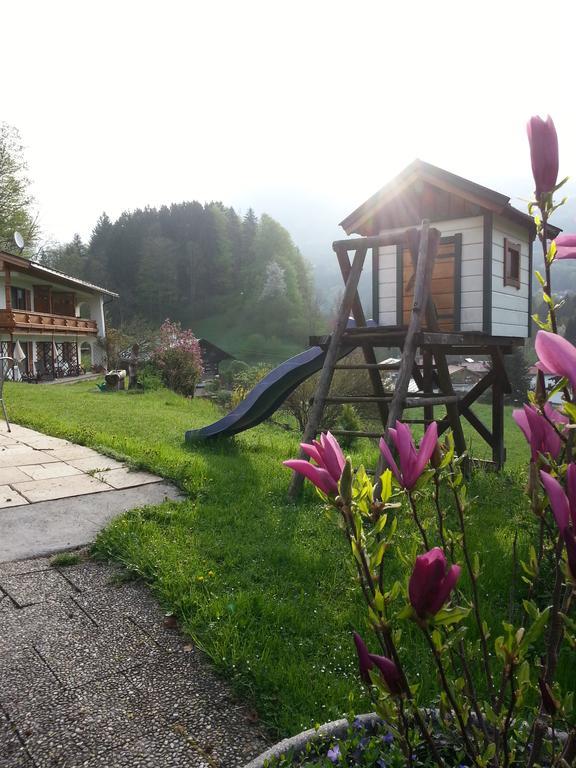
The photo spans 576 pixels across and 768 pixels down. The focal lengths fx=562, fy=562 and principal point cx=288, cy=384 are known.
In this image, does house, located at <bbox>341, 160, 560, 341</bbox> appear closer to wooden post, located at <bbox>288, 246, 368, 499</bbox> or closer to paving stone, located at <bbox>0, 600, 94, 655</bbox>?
wooden post, located at <bbox>288, 246, 368, 499</bbox>

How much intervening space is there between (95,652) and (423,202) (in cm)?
624

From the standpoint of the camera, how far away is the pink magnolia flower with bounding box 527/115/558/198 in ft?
3.12

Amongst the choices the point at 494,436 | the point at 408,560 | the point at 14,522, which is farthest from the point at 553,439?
the point at 494,436

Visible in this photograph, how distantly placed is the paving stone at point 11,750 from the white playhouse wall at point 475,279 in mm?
6017

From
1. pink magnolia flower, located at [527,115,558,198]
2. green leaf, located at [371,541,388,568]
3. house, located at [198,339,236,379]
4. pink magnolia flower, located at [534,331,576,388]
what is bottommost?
house, located at [198,339,236,379]

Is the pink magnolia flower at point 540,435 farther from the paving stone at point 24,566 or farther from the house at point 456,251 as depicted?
the house at point 456,251

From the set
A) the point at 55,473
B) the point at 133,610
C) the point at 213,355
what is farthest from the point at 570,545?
the point at 213,355

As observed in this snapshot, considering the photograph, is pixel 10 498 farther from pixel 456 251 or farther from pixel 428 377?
pixel 456 251

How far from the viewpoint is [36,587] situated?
321 cm

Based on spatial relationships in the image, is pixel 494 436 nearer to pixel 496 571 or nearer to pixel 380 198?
pixel 380 198

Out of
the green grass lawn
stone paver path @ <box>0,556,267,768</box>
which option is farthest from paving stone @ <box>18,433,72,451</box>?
stone paver path @ <box>0,556,267,768</box>

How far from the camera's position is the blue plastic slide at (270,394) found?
732 centimetres

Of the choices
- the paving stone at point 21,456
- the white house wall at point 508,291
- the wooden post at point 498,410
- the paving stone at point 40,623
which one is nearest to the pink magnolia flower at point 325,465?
the paving stone at point 40,623

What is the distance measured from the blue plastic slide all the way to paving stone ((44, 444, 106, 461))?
1.47 metres
